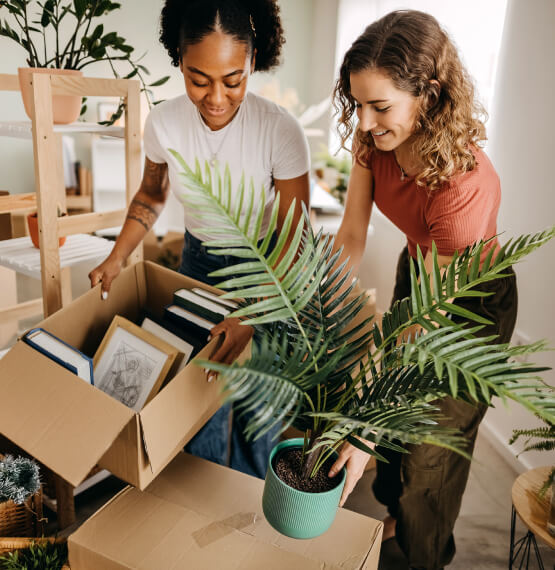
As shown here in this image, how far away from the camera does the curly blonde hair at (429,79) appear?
A: 3.34ft

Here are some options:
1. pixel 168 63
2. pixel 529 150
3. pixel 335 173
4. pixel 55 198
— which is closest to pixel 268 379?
pixel 55 198

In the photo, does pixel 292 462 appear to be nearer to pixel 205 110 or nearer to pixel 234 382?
pixel 234 382

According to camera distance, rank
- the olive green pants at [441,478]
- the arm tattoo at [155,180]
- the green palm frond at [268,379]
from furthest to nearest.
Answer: the arm tattoo at [155,180]
the olive green pants at [441,478]
the green palm frond at [268,379]

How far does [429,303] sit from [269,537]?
1.73ft

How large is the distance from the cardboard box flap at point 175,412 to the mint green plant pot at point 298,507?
0.57 ft

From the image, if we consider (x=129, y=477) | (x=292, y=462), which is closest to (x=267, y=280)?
(x=292, y=462)

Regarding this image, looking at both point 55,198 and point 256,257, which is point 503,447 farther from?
point 55,198

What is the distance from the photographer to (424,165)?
1.12m

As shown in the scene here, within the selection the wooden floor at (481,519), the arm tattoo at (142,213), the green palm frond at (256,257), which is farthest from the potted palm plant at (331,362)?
the wooden floor at (481,519)

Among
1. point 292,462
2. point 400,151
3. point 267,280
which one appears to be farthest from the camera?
point 400,151

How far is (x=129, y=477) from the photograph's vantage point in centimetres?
94

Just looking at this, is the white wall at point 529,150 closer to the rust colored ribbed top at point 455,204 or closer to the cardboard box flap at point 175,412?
the rust colored ribbed top at point 455,204

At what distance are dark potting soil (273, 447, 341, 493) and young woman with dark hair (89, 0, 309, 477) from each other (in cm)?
21

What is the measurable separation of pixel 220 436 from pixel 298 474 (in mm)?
761
